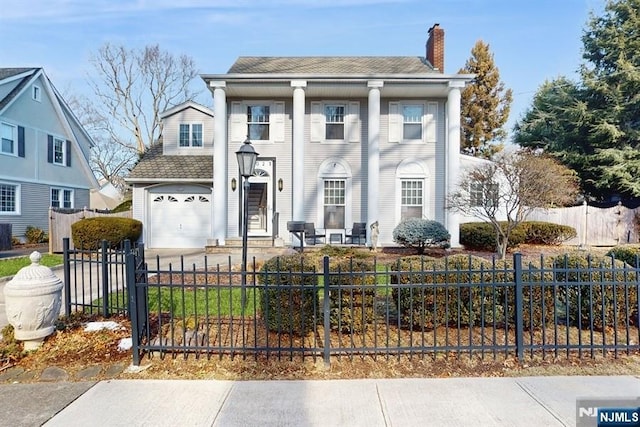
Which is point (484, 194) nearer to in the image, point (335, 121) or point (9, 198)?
point (335, 121)

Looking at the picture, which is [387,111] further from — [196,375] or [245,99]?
[196,375]

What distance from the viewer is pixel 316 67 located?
50.4 ft

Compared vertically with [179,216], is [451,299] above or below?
below

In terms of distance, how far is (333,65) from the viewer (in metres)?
15.8

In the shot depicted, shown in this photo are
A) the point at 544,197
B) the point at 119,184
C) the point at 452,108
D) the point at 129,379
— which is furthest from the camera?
the point at 119,184

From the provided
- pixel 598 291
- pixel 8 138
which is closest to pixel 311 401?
pixel 598 291

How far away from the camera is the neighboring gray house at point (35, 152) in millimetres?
16766

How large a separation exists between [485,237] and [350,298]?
10614mm

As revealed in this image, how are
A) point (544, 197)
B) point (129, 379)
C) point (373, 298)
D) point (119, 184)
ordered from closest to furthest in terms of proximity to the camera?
1. point (129, 379)
2. point (373, 298)
3. point (544, 197)
4. point (119, 184)

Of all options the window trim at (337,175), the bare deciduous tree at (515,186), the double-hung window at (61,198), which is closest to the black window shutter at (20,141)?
the double-hung window at (61,198)

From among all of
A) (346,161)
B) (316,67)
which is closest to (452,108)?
(346,161)

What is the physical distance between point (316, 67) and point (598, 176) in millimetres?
15936

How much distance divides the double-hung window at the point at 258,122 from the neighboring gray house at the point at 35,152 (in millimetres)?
11307

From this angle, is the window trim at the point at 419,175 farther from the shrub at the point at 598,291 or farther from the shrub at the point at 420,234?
the shrub at the point at 598,291
